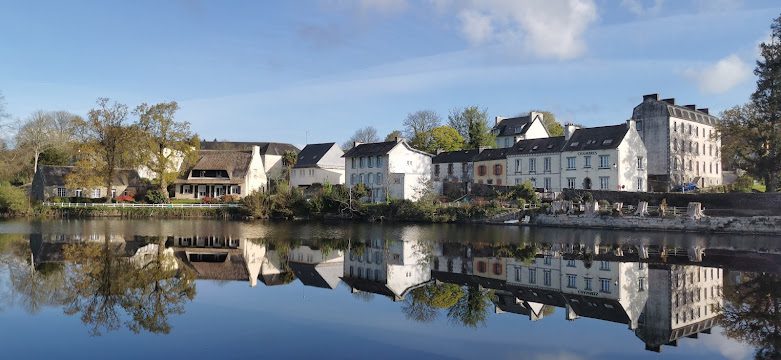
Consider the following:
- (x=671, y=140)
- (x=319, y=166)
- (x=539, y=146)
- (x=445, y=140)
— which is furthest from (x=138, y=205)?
(x=671, y=140)

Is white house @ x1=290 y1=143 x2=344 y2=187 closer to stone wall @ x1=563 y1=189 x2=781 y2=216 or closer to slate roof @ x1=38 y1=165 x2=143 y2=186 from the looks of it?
slate roof @ x1=38 y1=165 x2=143 y2=186

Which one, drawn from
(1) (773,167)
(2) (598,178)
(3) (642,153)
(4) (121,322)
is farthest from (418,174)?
(4) (121,322)

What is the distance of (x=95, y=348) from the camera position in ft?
34.2

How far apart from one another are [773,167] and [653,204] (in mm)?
11144

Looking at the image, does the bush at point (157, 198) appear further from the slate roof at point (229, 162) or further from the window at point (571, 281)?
the window at point (571, 281)

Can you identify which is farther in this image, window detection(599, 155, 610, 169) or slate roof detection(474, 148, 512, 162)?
slate roof detection(474, 148, 512, 162)

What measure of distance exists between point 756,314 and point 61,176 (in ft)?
211

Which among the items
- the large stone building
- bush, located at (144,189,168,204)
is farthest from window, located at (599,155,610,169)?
bush, located at (144,189,168,204)

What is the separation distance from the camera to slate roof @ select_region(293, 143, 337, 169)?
221 ft

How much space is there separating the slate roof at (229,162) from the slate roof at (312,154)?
613cm

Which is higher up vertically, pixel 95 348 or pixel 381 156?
pixel 381 156

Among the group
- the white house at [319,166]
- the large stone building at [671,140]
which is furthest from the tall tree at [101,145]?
the large stone building at [671,140]

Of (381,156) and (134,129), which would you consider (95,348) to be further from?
(134,129)

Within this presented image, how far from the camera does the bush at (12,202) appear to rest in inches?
2000
